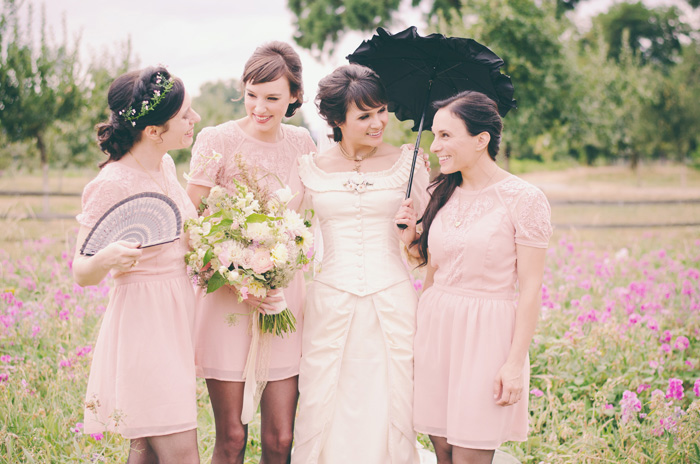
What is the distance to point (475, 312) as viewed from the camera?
298cm

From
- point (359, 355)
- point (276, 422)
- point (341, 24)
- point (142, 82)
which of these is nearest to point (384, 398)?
point (359, 355)

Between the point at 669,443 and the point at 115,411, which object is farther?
the point at 669,443

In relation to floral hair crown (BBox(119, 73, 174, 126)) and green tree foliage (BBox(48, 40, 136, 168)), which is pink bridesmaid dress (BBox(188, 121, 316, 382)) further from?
green tree foliage (BBox(48, 40, 136, 168))

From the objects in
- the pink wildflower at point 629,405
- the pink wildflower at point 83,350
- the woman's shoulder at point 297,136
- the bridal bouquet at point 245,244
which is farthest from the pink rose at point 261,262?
the pink wildflower at point 629,405

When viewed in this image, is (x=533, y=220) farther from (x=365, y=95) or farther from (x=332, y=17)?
(x=332, y=17)

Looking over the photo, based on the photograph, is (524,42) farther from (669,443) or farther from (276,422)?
(276,422)

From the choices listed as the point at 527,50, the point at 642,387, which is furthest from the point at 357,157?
the point at 527,50

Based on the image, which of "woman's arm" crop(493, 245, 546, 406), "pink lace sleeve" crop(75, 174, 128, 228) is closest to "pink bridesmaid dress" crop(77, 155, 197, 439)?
"pink lace sleeve" crop(75, 174, 128, 228)

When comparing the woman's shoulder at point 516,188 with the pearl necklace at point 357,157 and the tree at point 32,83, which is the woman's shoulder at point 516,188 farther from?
the tree at point 32,83

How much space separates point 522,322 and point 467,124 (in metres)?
1.03

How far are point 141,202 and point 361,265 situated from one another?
1.25m

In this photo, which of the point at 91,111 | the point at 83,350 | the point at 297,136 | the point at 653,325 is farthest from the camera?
the point at 91,111

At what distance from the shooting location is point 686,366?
4555 millimetres

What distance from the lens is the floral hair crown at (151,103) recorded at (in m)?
2.74
